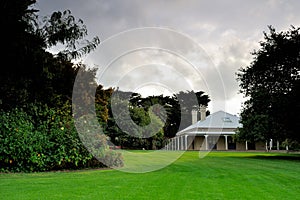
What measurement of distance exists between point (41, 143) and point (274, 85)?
14976 mm

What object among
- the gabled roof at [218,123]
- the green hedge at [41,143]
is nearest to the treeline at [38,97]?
the green hedge at [41,143]

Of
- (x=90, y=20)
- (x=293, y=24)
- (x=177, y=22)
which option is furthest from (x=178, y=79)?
(x=293, y=24)

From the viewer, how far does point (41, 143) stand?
439 inches

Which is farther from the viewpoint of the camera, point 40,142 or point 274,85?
point 274,85

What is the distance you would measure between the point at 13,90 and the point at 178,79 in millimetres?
5775

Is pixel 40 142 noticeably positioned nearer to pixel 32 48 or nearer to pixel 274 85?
pixel 32 48

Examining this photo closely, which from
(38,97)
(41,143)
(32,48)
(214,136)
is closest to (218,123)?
(214,136)

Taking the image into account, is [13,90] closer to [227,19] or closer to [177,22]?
[177,22]

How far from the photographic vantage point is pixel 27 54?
31.7 ft

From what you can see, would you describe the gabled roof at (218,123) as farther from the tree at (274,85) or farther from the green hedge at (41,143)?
the green hedge at (41,143)

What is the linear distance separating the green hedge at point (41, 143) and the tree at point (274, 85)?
1071cm

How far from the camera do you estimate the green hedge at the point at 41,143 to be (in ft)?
34.8

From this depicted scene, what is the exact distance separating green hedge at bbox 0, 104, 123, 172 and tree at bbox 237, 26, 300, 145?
10711 mm

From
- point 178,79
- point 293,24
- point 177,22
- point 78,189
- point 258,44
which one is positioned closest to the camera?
point 78,189
